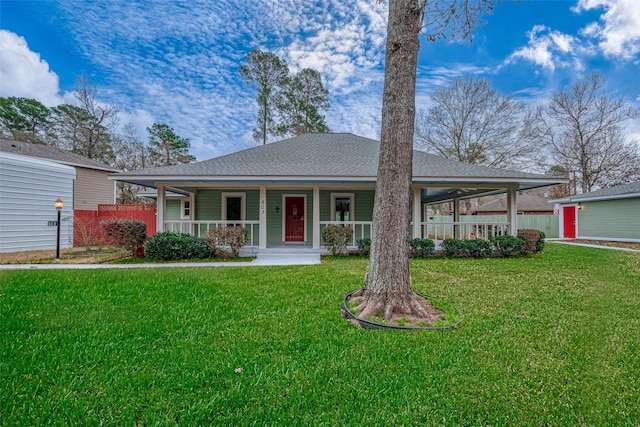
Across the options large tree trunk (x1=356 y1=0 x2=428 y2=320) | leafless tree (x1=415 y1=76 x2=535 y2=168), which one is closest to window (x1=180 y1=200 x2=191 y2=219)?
large tree trunk (x1=356 y1=0 x2=428 y2=320)

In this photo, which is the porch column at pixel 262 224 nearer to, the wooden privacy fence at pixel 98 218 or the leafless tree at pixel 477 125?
the wooden privacy fence at pixel 98 218

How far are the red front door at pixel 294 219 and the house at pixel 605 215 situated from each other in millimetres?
16626

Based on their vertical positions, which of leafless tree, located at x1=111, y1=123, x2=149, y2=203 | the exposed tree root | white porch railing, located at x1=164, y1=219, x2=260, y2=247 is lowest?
the exposed tree root

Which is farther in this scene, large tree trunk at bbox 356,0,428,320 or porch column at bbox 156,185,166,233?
porch column at bbox 156,185,166,233

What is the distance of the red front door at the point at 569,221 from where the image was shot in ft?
62.4

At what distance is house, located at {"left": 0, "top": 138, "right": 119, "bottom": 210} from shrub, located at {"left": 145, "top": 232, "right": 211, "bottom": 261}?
29.1ft

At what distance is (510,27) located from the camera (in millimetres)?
12680

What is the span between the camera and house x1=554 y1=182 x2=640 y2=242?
1479cm

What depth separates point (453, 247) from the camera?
9297 millimetres

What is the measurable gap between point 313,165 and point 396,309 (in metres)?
7.12

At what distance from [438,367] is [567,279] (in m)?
5.59

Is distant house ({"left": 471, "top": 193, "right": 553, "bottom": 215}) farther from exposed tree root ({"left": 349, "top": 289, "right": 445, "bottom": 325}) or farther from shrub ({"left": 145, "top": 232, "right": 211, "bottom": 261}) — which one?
exposed tree root ({"left": 349, "top": 289, "right": 445, "bottom": 325})

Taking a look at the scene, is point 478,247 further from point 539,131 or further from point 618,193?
point 539,131

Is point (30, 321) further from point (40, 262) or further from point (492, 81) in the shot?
point (492, 81)
